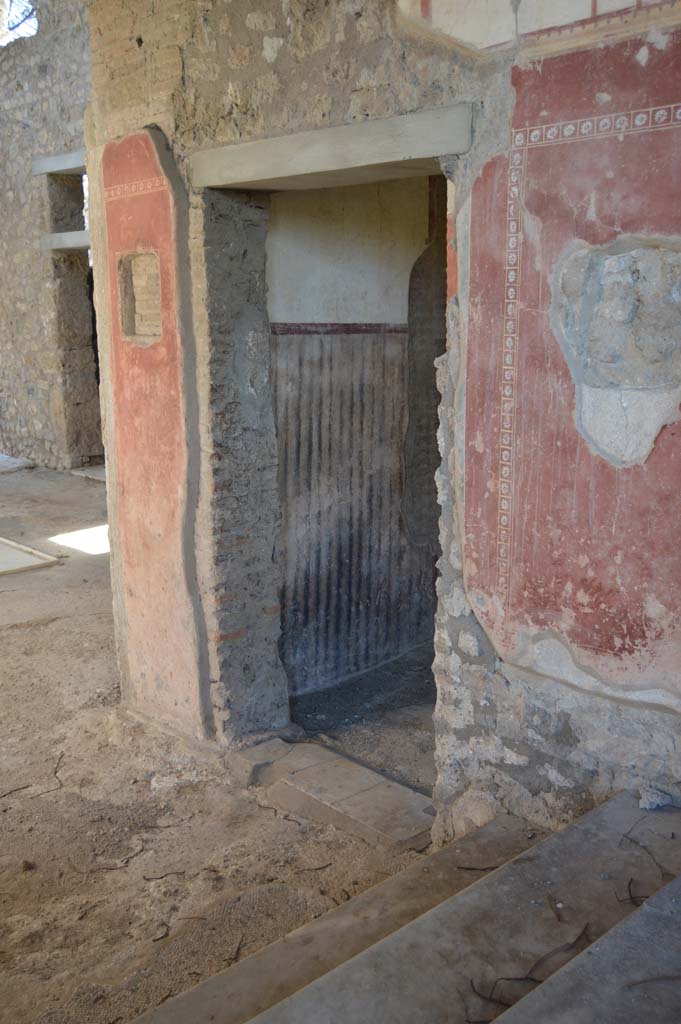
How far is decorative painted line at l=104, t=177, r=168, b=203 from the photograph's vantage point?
376cm

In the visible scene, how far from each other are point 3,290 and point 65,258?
4.10ft

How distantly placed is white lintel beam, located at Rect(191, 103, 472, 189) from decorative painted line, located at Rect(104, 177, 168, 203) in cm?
15

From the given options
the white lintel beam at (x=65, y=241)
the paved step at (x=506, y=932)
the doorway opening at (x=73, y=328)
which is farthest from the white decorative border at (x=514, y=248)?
the doorway opening at (x=73, y=328)

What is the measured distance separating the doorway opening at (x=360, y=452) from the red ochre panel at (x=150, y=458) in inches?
18.6

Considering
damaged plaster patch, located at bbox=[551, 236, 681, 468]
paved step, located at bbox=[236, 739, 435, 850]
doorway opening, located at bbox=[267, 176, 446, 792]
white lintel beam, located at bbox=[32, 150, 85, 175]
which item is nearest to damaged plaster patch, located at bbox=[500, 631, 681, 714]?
damaged plaster patch, located at bbox=[551, 236, 681, 468]

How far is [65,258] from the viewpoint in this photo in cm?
1031

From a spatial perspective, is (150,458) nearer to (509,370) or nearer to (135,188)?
(135,188)

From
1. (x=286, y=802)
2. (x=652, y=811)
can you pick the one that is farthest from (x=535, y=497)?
(x=286, y=802)

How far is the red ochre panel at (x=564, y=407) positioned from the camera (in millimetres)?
2365

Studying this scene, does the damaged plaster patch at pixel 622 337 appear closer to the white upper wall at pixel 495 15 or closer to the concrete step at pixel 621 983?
the white upper wall at pixel 495 15

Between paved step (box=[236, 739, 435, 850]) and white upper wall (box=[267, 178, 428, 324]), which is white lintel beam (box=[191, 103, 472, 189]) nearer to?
white upper wall (box=[267, 178, 428, 324])

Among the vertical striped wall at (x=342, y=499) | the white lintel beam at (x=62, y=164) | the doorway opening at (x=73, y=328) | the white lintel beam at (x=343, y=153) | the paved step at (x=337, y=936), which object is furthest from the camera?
the doorway opening at (x=73, y=328)

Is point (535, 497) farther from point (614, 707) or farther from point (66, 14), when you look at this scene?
point (66, 14)

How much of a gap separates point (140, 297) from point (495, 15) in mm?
1980
